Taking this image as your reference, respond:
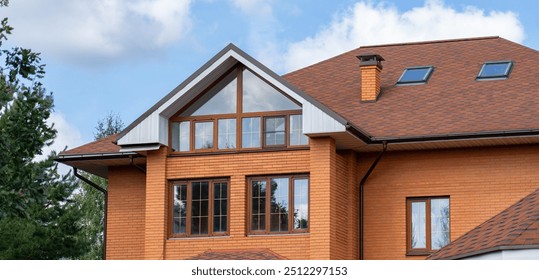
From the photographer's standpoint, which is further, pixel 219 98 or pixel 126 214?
pixel 126 214

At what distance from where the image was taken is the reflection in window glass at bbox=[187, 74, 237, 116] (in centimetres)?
2836

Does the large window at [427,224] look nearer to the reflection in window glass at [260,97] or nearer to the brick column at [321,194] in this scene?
the brick column at [321,194]

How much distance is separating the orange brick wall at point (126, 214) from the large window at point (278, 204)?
12.7 feet

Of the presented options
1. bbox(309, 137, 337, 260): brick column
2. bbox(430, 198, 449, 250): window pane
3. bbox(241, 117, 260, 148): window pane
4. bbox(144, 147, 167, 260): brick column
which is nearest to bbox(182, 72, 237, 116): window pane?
bbox(241, 117, 260, 148): window pane

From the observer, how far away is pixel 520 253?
1822 cm

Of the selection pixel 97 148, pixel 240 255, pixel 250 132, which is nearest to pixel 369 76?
pixel 250 132

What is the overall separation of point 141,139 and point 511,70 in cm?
970

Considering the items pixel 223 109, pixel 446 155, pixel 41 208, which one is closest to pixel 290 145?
pixel 223 109

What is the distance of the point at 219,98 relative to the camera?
28453 millimetres

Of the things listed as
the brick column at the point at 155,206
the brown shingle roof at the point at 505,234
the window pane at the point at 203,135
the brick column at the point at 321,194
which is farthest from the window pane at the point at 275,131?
the brown shingle roof at the point at 505,234

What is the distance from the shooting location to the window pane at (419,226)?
27.9 m

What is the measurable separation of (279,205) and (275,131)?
180cm

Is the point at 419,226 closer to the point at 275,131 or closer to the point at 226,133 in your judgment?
the point at 275,131

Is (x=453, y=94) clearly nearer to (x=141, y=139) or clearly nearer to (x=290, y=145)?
(x=290, y=145)
